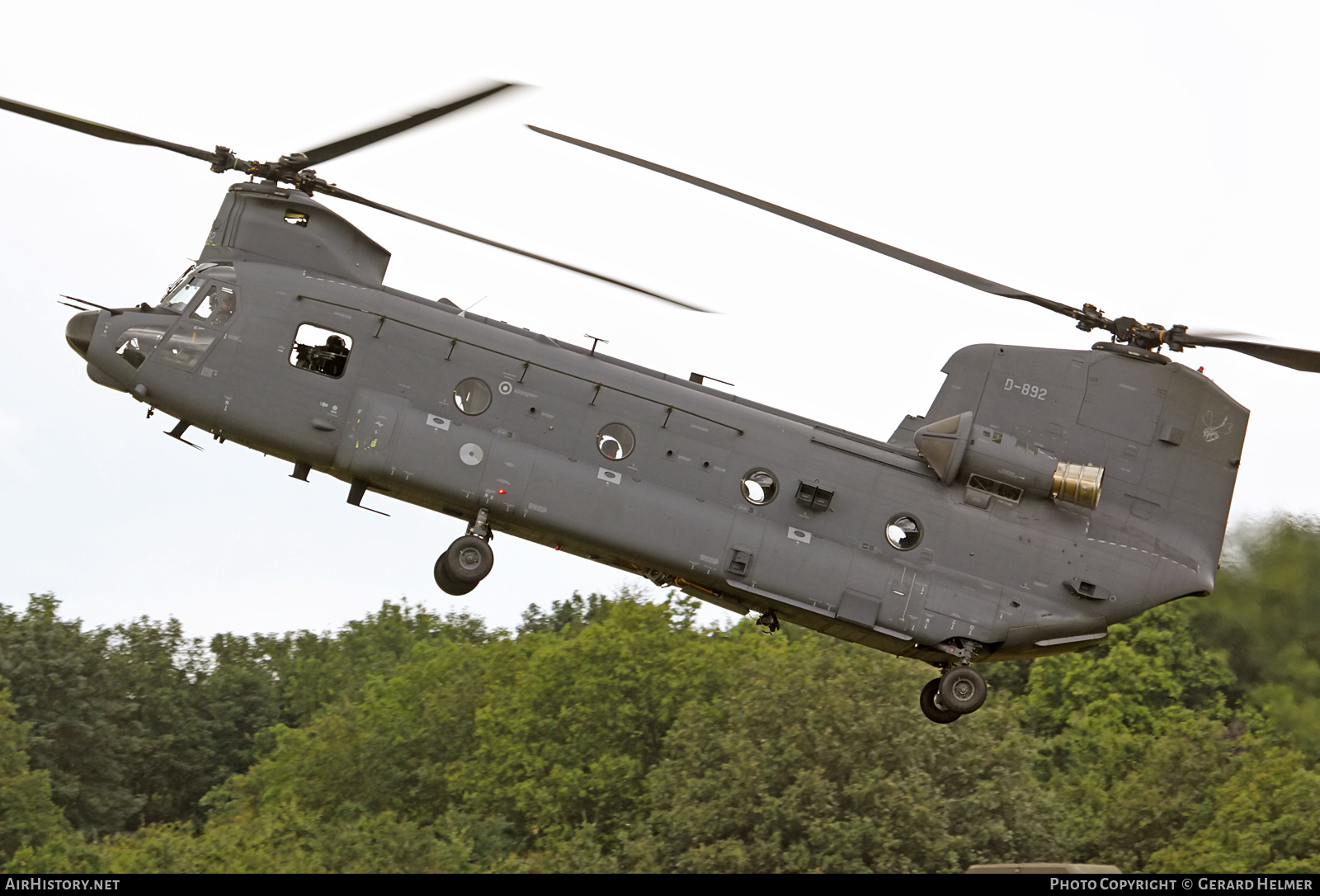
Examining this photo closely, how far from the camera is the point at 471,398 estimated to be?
67.2 ft

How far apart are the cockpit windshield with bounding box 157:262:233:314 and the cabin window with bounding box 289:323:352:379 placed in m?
1.26

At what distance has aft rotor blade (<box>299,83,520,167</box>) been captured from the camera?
1873 cm

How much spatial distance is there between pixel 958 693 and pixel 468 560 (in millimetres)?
6521

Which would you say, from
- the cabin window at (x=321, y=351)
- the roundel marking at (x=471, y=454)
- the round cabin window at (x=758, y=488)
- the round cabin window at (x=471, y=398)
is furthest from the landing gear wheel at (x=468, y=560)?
Result: the round cabin window at (x=758, y=488)

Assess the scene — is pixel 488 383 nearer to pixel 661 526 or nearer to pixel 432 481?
pixel 432 481

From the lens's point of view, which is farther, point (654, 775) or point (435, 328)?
point (654, 775)

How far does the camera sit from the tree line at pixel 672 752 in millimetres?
44312

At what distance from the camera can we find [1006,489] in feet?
69.2

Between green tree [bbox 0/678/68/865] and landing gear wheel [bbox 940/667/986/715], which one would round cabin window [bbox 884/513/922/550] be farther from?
green tree [bbox 0/678/68/865]

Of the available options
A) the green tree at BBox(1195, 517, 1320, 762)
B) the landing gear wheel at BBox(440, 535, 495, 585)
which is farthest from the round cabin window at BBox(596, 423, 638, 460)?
the green tree at BBox(1195, 517, 1320, 762)

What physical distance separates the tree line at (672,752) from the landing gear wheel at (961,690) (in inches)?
704

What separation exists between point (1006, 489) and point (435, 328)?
7728 mm

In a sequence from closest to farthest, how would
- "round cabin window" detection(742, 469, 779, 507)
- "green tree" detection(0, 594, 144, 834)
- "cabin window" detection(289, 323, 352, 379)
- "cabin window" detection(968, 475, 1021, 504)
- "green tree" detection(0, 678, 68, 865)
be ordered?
"cabin window" detection(289, 323, 352, 379)
"round cabin window" detection(742, 469, 779, 507)
"cabin window" detection(968, 475, 1021, 504)
"green tree" detection(0, 678, 68, 865)
"green tree" detection(0, 594, 144, 834)

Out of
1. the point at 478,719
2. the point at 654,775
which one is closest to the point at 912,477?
the point at 654,775
